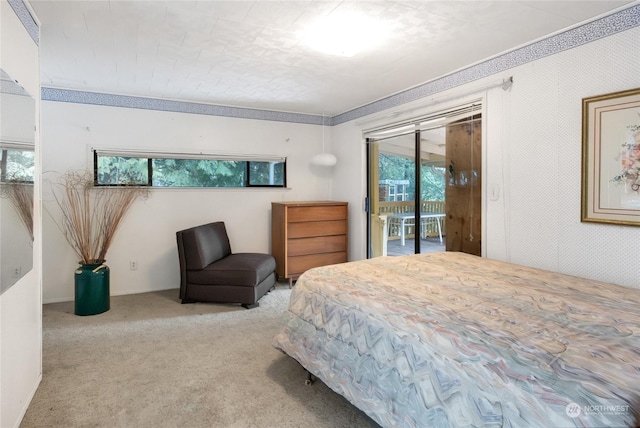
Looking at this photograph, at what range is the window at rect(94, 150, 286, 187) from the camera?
4.15m

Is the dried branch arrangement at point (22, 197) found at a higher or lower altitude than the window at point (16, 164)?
lower

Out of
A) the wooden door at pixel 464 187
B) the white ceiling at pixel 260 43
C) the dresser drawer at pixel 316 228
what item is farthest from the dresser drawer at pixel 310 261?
the white ceiling at pixel 260 43

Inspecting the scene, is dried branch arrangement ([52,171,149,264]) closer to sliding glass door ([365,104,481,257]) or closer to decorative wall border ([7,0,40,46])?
decorative wall border ([7,0,40,46])

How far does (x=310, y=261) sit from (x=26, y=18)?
3.43 metres

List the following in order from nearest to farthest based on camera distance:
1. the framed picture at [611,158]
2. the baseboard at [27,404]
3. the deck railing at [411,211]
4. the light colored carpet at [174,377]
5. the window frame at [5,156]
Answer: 1. the window frame at [5,156]
2. the baseboard at [27,404]
3. the light colored carpet at [174,377]
4. the framed picture at [611,158]
5. the deck railing at [411,211]

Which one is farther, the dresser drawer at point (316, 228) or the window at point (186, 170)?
the dresser drawer at point (316, 228)

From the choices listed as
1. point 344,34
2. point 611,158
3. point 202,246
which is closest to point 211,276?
point 202,246

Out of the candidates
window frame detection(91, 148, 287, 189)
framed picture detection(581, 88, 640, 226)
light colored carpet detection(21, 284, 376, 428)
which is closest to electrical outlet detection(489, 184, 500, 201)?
framed picture detection(581, 88, 640, 226)

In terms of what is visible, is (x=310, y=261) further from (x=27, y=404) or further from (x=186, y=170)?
(x=27, y=404)

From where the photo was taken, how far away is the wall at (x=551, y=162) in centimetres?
225

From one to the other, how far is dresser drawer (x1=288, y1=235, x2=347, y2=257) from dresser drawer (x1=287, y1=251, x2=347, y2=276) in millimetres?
52

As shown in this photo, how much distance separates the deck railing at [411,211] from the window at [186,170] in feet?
5.09

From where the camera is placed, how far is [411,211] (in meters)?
4.11

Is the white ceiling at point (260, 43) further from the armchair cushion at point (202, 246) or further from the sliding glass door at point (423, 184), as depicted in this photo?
the armchair cushion at point (202, 246)
